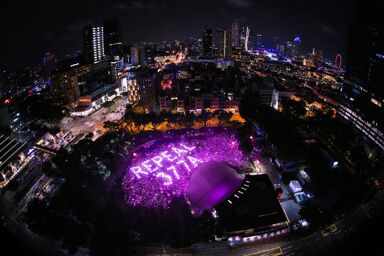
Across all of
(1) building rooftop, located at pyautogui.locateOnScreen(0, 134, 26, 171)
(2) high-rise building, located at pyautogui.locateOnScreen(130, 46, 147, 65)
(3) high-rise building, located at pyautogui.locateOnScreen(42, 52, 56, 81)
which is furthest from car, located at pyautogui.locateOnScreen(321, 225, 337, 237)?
(2) high-rise building, located at pyautogui.locateOnScreen(130, 46, 147, 65)

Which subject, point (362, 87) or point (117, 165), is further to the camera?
point (362, 87)

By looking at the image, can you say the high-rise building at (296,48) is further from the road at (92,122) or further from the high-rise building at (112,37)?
the road at (92,122)

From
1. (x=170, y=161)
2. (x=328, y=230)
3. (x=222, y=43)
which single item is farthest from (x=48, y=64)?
(x=328, y=230)

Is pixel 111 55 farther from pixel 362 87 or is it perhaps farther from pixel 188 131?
pixel 362 87

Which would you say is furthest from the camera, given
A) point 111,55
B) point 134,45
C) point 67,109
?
point 134,45

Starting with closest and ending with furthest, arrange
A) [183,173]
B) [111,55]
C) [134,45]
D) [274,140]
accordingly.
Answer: [183,173], [274,140], [111,55], [134,45]

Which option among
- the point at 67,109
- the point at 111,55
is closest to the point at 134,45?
the point at 111,55

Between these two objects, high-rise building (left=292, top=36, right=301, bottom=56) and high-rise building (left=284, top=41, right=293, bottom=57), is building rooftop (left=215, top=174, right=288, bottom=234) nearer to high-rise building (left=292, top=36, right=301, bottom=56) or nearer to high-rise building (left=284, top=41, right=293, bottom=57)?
high-rise building (left=292, top=36, right=301, bottom=56)
